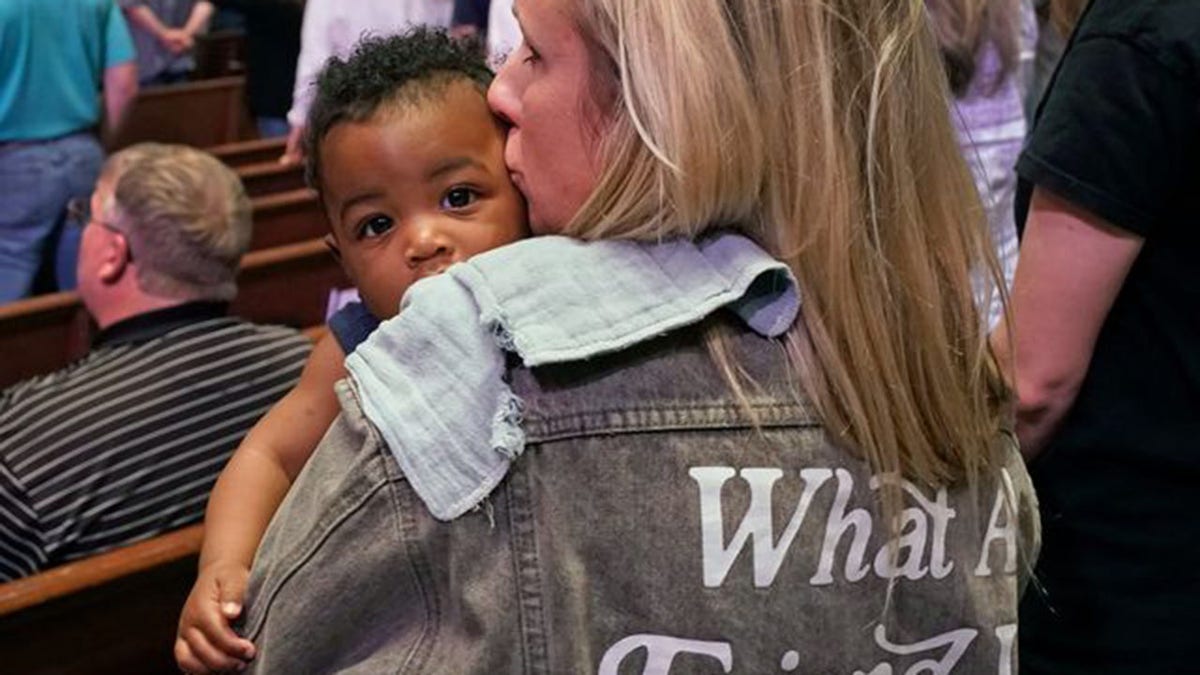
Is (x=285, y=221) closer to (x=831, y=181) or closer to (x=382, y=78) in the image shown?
(x=382, y=78)

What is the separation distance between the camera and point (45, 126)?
4562 millimetres

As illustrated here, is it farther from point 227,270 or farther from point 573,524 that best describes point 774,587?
point 227,270

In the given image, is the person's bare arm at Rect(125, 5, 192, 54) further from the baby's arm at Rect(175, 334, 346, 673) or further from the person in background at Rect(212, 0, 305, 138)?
the baby's arm at Rect(175, 334, 346, 673)

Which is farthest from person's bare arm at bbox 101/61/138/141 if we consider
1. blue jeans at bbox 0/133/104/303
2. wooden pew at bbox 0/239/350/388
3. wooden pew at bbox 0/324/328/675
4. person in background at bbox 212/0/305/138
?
wooden pew at bbox 0/324/328/675

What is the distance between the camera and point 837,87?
106cm

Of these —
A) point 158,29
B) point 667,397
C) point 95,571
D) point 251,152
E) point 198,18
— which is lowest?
point 198,18

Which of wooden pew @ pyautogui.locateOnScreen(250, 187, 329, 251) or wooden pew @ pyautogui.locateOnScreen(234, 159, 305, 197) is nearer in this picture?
wooden pew @ pyautogui.locateOnScreen(250, 187, 329, 251)

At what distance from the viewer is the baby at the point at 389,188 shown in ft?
Answer: 4.66

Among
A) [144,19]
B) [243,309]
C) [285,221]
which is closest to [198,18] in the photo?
[144,19]

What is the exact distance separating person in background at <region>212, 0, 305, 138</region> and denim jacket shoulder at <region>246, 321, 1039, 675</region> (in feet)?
16.3

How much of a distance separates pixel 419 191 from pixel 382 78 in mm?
121

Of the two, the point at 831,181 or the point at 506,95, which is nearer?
the point at 831,181

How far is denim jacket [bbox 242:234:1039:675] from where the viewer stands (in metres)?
1.00

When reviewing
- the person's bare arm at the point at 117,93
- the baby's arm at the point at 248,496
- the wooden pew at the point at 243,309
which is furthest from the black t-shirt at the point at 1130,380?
the person's bare arm at the point at 117,93
